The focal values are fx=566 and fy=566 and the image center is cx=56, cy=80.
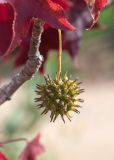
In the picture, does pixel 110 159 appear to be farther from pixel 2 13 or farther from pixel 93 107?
pixel 2 13

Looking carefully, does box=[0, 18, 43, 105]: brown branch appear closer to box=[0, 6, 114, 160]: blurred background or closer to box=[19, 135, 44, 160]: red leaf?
box=[19, 135, 44, 160]: red leaf

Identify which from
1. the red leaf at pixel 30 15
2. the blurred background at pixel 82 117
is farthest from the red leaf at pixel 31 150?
the blurred background at pixel 82 117

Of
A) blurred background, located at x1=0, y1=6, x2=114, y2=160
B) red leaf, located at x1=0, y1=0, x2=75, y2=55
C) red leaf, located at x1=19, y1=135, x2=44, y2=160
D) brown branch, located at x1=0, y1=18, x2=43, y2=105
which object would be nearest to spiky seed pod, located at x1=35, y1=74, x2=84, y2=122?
brown branch, located at x1=0, y1=18, x2=43, y2=105

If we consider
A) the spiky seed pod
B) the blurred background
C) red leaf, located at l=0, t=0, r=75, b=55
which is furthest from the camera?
the blurred background

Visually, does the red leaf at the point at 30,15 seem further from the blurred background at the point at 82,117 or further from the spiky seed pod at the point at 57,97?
the blurred background at the point at 82,117

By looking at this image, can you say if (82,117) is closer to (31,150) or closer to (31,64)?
(31,150)

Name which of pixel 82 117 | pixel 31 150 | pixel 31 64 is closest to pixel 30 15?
pixel 31 64
